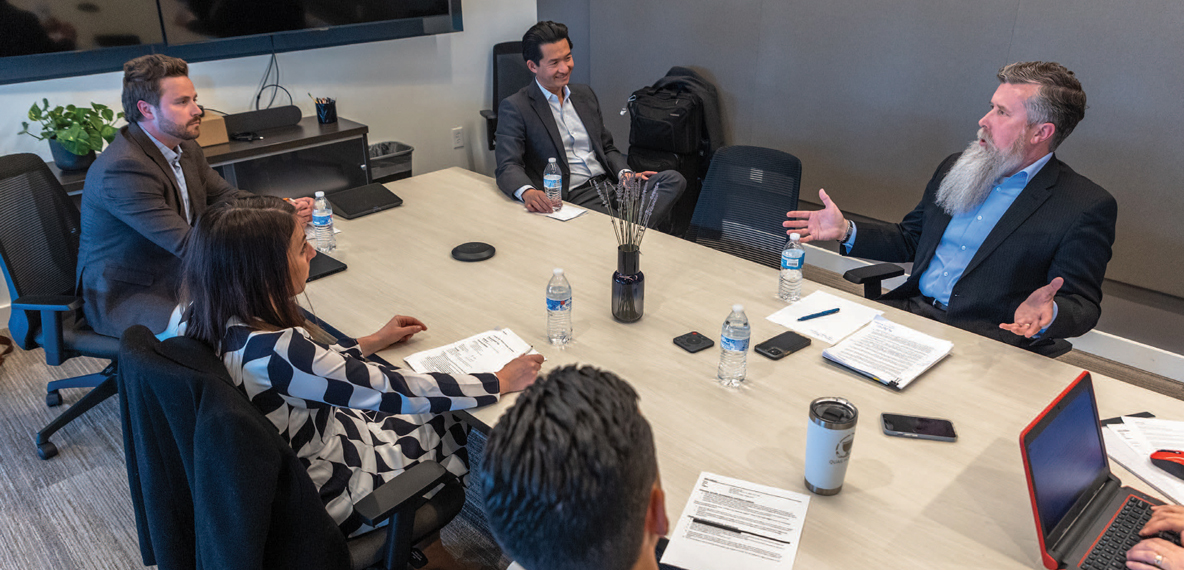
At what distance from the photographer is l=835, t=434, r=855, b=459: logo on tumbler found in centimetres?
144

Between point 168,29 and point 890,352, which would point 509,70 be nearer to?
point 168,29

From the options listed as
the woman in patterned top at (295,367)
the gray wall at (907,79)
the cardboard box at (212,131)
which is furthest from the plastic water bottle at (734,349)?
the cardboard box at (212,131)

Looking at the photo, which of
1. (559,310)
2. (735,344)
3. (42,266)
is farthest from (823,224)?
(42,266)

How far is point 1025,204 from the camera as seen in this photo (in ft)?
7.53

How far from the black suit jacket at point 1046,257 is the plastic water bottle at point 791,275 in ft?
1.80

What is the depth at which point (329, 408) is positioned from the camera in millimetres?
1753

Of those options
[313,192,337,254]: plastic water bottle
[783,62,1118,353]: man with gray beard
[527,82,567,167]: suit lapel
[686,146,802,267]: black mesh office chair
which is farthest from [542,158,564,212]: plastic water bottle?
[783,62,1118,353]: man with gray beard

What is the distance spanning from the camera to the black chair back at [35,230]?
2457mm

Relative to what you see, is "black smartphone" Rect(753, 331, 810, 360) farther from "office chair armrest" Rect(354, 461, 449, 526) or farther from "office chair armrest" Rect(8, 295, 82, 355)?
"office chair armrest" Rect(8, 295, 82, 355)

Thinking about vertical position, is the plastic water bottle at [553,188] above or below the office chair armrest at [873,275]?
above

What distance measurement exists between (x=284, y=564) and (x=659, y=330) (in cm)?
110

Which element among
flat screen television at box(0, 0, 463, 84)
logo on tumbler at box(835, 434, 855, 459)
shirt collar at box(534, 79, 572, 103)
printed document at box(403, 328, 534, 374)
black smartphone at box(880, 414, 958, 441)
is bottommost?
black smartphone at box(880, 414, 958, 441)

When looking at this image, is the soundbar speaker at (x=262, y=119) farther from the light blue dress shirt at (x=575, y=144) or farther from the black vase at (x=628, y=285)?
the black vase at (x=628, y=285)

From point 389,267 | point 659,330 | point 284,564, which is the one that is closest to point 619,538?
point 284,564
